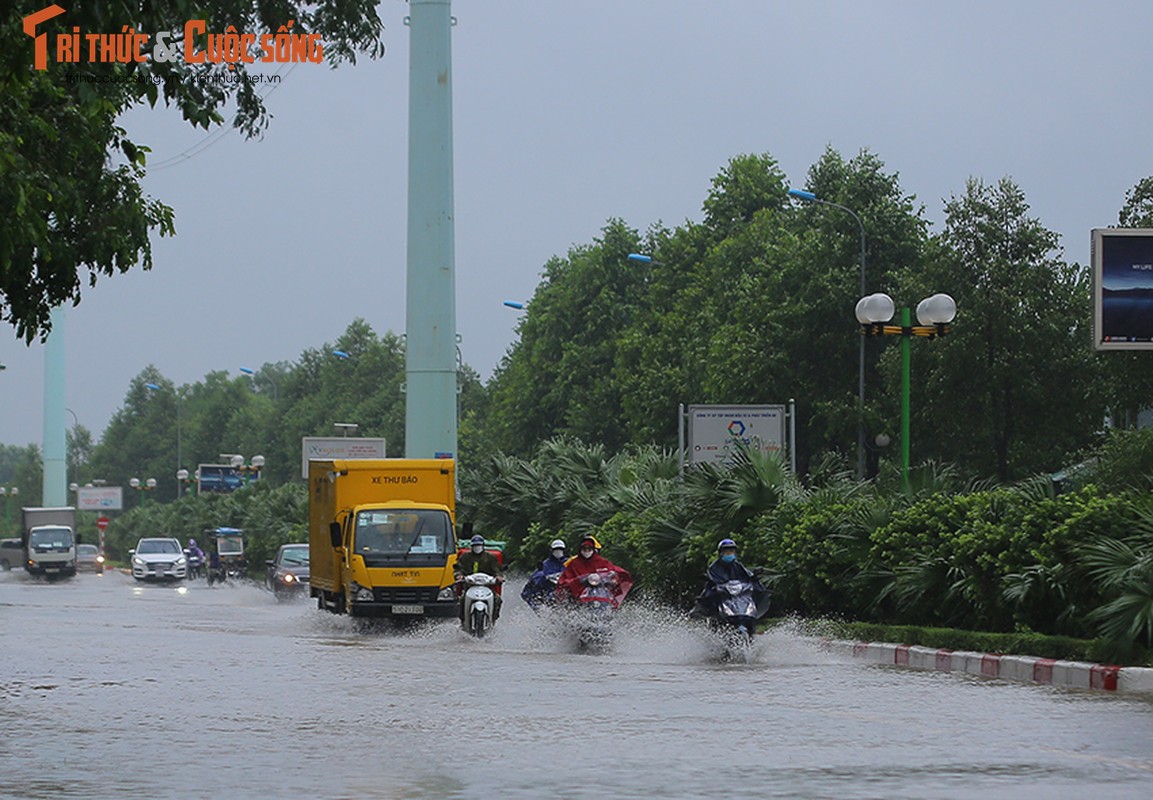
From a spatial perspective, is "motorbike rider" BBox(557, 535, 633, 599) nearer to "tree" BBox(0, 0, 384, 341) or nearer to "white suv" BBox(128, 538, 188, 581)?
"tree" BBox(0, 0, 384, 341)

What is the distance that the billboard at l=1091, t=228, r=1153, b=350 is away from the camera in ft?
81.1

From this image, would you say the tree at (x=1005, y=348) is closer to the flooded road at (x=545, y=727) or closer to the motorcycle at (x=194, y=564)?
the flooded road at (x=545, y=727)

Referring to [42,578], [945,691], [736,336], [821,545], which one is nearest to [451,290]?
[736,336]

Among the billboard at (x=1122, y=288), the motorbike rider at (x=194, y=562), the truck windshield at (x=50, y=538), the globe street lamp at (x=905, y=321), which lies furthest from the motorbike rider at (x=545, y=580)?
the motorbike rider at (x=194, y=562)

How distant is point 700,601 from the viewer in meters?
21.8

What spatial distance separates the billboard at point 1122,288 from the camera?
24.7 meters

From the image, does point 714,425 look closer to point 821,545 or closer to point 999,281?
point 821,545

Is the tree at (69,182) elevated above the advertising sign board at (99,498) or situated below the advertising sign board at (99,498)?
above

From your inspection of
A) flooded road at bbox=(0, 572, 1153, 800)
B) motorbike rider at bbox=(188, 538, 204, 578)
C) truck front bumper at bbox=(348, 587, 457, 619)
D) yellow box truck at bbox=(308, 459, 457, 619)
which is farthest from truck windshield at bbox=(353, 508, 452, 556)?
motorbike rider at bbox=(188, 538, 204, 578)

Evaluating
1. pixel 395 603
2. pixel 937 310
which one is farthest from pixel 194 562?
pixel 937 310

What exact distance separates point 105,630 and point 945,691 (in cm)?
1775

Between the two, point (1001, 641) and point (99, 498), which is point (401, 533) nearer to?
point (1001, 641)

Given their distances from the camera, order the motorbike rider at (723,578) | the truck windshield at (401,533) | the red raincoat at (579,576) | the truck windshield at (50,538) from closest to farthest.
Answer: the motorbike rider at (723,578)
the red raincoat at (579,576)
the truck windshield at (401,533)
the truck windshield at (50,538)

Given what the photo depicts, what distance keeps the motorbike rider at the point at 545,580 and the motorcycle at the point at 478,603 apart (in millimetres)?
522
